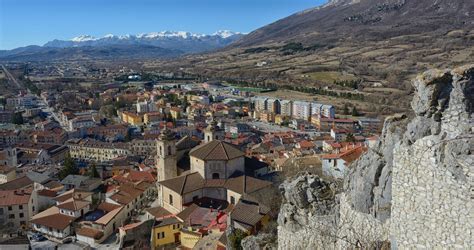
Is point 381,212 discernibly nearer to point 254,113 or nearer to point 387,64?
point 254,113

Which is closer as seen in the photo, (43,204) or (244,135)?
(43,204)

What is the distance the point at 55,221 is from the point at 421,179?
30032mm

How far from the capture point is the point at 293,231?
8836 millimetres

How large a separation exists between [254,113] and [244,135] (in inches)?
956

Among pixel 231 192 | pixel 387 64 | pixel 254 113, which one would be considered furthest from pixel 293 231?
pixel 387 64

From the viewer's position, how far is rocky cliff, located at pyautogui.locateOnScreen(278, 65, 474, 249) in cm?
480

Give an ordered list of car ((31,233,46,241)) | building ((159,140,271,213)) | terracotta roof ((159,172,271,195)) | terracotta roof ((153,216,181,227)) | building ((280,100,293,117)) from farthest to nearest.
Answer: building ((280,100,293,117)), car ((31,233,46,241)), building ((159,140,271,213)), terracotta roof ((159,172,271,195)), terracotta roof ((153,216,181,227))

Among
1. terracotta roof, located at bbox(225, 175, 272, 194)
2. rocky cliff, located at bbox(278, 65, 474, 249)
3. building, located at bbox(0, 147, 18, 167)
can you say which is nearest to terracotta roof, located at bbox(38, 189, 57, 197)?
terracotta roof, located at bbox(225, 175, 272, 194)

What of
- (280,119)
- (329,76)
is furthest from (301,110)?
(329,76)

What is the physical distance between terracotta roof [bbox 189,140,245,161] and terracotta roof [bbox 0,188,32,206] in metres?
14.0

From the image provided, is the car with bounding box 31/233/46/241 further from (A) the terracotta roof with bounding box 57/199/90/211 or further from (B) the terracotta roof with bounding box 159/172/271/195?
(B) the terracotta roof with bounding box 159/172/271/195

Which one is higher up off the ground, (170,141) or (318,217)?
(318,217)

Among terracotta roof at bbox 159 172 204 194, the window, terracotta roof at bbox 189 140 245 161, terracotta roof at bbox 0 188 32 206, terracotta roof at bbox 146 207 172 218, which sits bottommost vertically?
terracotta roof at bbox 0 188 32 206

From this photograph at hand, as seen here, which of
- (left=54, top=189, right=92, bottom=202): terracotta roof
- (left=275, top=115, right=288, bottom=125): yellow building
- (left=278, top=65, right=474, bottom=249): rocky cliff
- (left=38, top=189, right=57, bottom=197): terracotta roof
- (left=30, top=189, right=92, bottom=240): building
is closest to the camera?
(left=278, top=65, right=474, bottom=249): rocky cliff
